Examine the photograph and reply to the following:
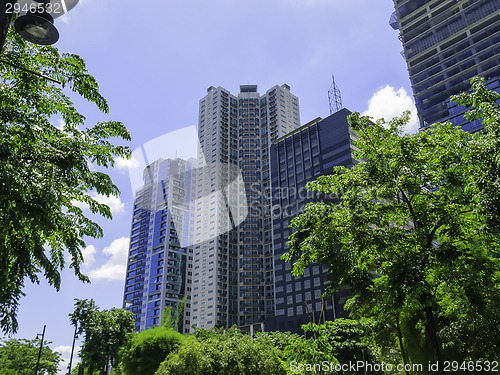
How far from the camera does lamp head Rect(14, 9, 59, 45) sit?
17.5ft

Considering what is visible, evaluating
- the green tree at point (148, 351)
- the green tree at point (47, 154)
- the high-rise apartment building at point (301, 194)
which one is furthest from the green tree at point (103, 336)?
the high-rise apartment building at point (301, 194)

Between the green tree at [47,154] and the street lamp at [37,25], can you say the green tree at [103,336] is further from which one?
the street lamp at [37,25]

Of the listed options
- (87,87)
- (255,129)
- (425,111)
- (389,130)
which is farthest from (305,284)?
(87,87)

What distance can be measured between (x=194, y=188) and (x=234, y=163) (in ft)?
55.2

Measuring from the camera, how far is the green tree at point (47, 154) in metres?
6.55

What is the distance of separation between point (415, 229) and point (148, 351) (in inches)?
1126

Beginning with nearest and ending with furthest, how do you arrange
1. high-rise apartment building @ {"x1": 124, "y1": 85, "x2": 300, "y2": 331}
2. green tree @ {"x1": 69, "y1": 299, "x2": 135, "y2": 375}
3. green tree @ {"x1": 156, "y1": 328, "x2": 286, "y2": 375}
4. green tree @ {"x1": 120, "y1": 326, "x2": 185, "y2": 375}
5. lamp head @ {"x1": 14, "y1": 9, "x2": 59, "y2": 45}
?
lamp head @ {"x1": 14, "y1": 9, "x2": 59, "y2": 45} → green tree @ {"x1": 156, "y1": 328, "x2": 286, "y2": 375} → green tree @ {"x1": 120, "y1": 326, "x2": 185, "y2": 375} → green tree @ {"x1": 69, "y1": 299, "x2": 135, "y2": 375} → high-rise apartment building @ {"x1": 124, "y1": 85, "x2": 300, "y2": 331}

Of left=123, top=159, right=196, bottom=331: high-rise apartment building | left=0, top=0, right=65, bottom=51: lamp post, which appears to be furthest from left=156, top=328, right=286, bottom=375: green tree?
left=123, top=159, right=196, bottom=331: high-rise apartment building

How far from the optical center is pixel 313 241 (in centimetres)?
1261

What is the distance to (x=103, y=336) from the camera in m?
39.5

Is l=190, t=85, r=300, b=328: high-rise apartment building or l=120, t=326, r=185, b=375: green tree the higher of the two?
l=190, t=85, r=300, b=328: high-rise apartment building

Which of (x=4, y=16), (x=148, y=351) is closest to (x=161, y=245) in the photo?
(x=148, y=351)

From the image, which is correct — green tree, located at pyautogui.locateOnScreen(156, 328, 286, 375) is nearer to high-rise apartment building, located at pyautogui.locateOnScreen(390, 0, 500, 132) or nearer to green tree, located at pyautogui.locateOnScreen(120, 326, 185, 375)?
green tree, located at pyautogui.locateOnScreen(120, 326, 185, 375)

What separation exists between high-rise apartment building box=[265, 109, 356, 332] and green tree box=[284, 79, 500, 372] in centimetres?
7304
